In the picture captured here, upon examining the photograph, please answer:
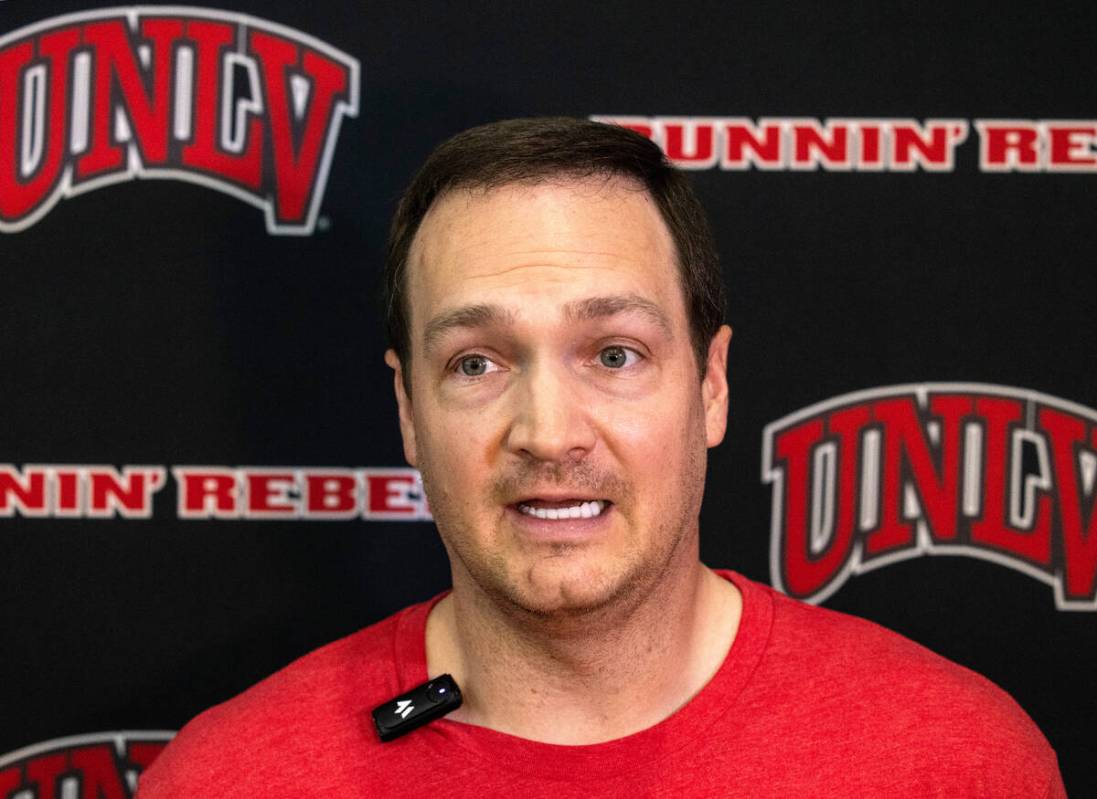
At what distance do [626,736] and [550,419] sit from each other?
0.36 metres

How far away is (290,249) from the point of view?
1.75 meters

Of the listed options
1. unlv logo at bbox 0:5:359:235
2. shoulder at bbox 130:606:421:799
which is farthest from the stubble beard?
unlv logo at bbox 0:5:359:235

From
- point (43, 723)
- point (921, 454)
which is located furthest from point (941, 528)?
point (43, 723)

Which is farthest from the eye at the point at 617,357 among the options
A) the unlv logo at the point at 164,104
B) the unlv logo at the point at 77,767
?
the unlv logo at the point at 77,767

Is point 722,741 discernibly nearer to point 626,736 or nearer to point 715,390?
point 626,736

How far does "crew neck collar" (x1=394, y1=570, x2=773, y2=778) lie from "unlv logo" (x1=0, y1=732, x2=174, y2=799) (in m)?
0.61

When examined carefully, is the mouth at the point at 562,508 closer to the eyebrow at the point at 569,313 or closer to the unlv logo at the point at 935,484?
the eyebrow at the point at 569,313

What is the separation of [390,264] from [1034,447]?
96cm

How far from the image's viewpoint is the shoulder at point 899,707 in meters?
1.29

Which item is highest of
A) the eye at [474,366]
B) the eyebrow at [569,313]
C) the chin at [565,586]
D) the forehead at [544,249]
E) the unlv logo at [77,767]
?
the forehead at [544,249]

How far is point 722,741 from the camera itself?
1292 mm

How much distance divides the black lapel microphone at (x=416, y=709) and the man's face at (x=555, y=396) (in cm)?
12

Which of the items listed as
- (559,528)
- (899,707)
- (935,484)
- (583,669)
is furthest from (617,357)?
(935,484)

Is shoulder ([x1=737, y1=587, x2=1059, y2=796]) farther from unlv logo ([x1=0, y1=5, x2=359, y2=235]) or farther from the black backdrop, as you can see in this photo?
unlv logo ([x1=0, y1=5, x2=359, y2=235])
